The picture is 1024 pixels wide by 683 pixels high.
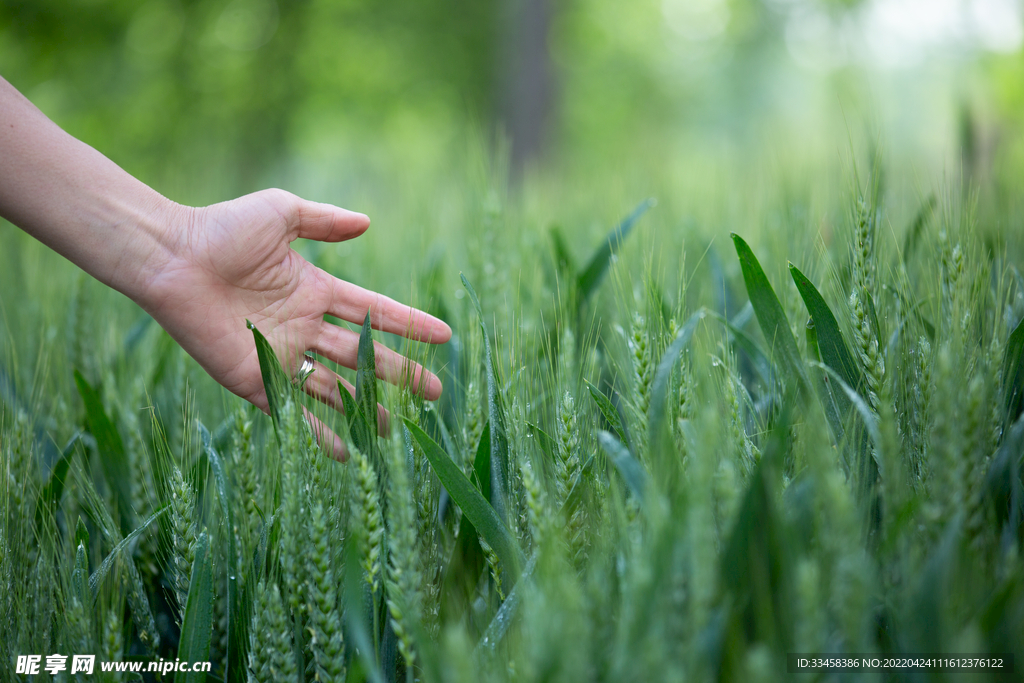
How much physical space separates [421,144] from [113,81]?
3.77 meters

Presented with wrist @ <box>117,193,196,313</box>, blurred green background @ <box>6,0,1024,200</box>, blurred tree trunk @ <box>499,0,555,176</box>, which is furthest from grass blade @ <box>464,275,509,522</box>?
blurred tree trunk @ <box>499,0,555,176</box>

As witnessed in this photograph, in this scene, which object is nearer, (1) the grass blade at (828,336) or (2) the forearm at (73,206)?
(1) the grass blade at (828,336)

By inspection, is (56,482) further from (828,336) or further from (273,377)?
(828,336)

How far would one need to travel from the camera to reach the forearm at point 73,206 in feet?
2.90

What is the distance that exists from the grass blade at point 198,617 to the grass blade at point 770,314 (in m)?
0.69

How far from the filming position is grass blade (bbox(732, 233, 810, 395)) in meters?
0.73

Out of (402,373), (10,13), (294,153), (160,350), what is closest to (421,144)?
(294,153)

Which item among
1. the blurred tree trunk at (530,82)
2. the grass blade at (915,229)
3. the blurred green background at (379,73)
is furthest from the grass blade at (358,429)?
the blurred tree trunk at (530,82)

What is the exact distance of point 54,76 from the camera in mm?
5582

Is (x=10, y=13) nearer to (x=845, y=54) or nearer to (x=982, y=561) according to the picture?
(x=982, y=561)

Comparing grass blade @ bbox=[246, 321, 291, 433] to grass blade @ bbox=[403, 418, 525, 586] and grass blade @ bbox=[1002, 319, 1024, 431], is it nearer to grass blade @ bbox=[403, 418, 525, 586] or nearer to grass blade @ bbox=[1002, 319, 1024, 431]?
grass blade @ bbox=[403, 418, 525, 586]

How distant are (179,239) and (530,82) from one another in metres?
4.37

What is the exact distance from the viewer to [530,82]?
478 centimetres

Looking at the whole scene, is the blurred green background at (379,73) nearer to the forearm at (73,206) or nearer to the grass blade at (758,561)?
the forearm at (73,206)
